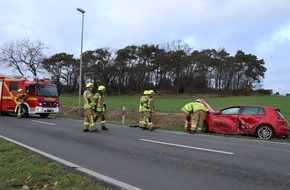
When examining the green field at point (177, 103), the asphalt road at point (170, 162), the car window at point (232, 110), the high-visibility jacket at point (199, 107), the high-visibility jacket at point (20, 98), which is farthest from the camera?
the green field at point (177, 103)

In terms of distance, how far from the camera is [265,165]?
27.3ft

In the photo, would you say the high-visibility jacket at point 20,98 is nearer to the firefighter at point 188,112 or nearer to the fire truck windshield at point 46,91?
the fire truck windshield at point 46,91

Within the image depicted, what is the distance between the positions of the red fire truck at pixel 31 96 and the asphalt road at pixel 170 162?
12048 mm

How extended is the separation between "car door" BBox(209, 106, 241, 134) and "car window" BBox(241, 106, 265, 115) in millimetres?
291

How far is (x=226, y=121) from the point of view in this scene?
16.5 metres

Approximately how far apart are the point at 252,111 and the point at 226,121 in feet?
3.95

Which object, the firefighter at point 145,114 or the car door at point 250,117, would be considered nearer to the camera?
the car door at point 250,117

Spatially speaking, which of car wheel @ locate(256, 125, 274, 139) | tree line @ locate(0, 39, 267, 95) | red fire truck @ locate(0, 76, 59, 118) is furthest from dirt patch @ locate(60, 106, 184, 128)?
tree line @ locate(0, 39, 267, 95)

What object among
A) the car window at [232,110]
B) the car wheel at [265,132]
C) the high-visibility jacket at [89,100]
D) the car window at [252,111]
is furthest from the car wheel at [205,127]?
the high-visibility jacket at [89,100]

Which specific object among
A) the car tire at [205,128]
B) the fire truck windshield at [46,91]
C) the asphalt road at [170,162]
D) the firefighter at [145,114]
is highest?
the fire truck windshield at [46,91]

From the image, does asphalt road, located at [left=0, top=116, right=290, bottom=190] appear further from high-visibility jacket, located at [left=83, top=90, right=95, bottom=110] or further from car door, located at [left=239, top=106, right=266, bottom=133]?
car door, located at [left=239, top=106, right=266, bottom=133]

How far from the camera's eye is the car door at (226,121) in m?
16.3

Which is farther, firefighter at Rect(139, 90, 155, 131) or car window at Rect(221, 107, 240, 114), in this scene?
firefighter at Rect(139, 90, 155, 131)

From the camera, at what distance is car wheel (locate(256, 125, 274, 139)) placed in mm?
15232
